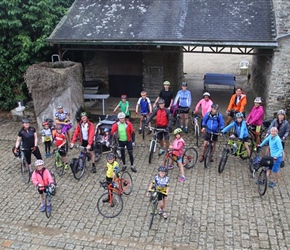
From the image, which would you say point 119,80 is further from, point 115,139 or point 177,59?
point 115,139

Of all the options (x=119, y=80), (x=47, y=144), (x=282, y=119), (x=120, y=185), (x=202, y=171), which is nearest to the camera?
(x=120, y=185)

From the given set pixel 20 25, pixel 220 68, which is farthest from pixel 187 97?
pixel 220 68

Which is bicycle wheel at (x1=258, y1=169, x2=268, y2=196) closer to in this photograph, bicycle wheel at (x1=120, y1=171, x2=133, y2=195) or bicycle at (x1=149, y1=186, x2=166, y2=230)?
bicycle at (x1=149, y1=186, x2=166, y2=230)

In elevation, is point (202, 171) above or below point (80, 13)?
below

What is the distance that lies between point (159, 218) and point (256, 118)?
4.50 metres

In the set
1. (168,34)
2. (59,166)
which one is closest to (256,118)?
(168,34)

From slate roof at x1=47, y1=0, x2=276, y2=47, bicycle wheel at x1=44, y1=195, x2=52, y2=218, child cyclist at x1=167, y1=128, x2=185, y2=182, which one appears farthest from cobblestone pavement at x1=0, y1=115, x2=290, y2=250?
slate roof at x1=47, y1=0, x2=276, y2=47

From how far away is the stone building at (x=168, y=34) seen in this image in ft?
39.5

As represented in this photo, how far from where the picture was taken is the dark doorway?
15664 millimetres

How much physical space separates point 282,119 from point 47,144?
272 inches

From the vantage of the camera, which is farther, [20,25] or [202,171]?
[20,25]

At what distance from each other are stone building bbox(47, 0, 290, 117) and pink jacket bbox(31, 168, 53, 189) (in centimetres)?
664

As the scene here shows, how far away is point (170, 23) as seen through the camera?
514 inches

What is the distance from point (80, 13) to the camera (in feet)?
47.4
